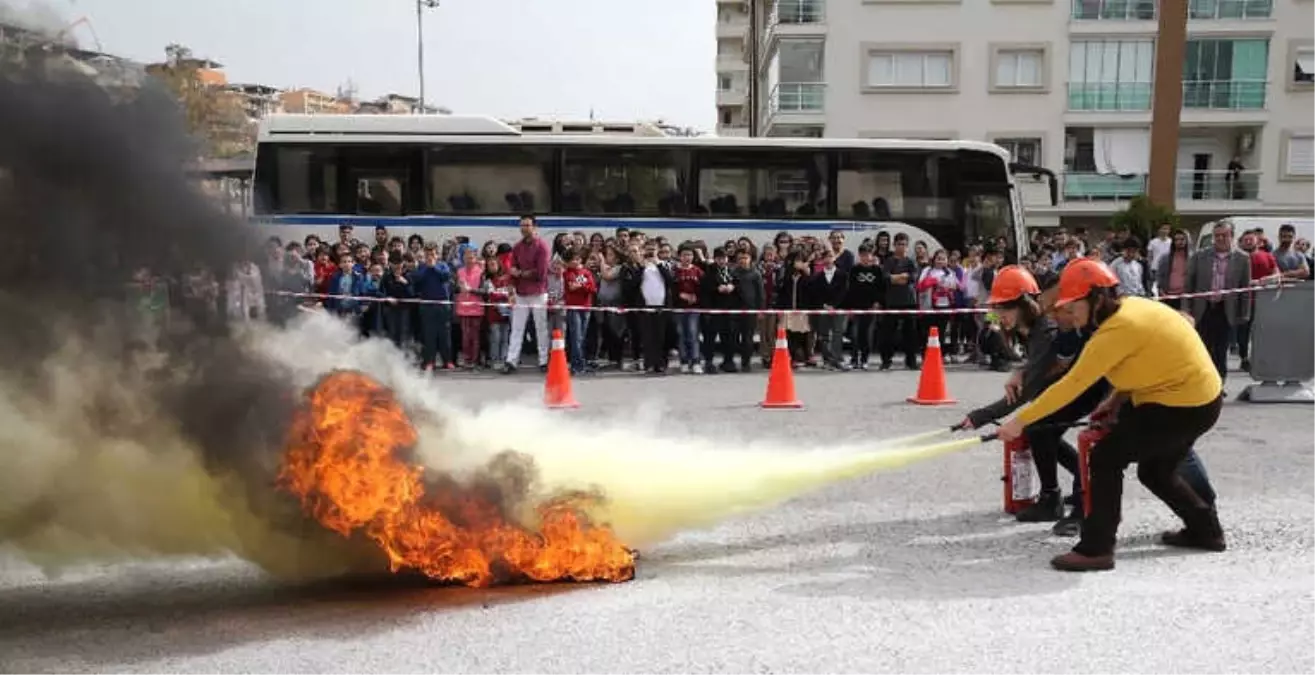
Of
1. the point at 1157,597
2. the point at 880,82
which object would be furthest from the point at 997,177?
the point at 880,82

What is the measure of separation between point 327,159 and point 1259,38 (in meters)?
38.0

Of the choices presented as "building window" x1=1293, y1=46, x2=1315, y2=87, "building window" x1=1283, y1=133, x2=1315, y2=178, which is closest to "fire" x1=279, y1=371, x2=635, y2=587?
"building window" x1=1283, y1=133, x2=1315, y2=178

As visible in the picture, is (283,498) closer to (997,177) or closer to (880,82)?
(997,177)

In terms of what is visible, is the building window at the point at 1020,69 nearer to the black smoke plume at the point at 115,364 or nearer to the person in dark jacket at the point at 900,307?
the person in dark jacket at the point at 900,307

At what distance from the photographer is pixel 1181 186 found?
140ft

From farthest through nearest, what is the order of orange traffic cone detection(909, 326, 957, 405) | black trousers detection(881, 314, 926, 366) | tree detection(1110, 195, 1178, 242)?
tree detection(1110, 195, 1178, 242) < black trousers detection(881, 314, 926, 366) < orange traffic cone detection(909, 326, 957, 405)

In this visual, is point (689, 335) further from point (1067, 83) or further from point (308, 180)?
point (1067, 83)

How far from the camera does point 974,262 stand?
15320mm

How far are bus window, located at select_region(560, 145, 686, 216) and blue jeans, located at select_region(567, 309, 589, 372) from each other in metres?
3.78

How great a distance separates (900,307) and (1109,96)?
103 feet

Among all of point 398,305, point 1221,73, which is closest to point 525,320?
point 398,305

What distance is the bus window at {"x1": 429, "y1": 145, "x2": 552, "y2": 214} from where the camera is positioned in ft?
58.2

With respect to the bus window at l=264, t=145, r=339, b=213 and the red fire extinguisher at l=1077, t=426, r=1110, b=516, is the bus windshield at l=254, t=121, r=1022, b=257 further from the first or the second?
the red fire extinguisher at l=1077, t=426, r=1110, b=516

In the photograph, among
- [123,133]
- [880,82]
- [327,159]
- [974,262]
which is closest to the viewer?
[123,133]
